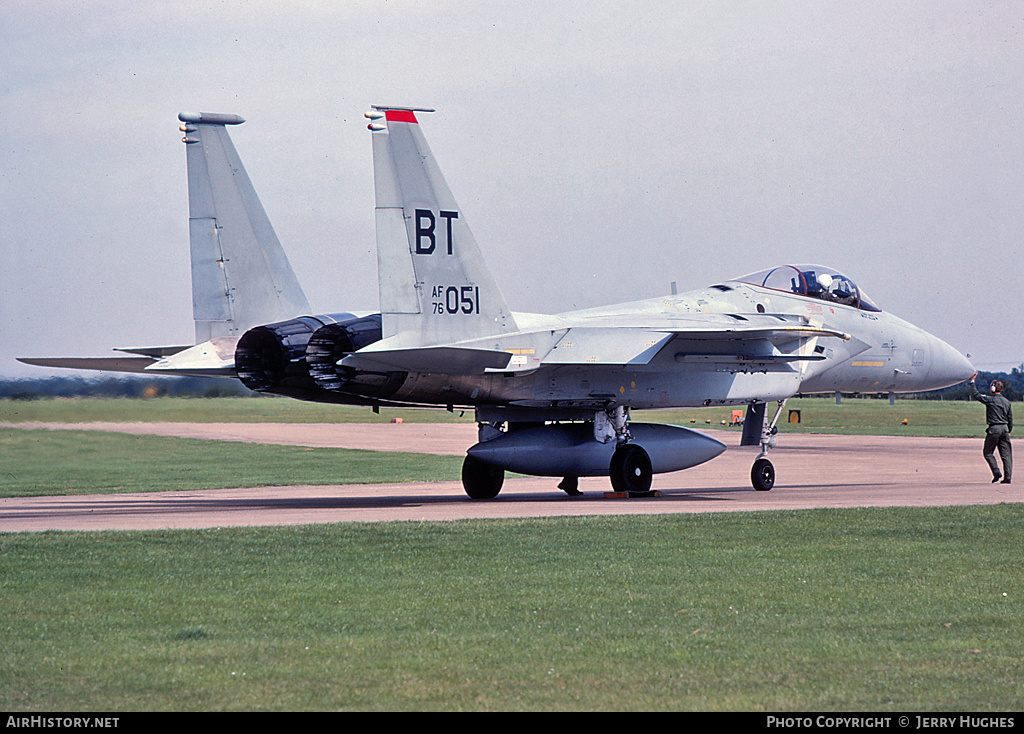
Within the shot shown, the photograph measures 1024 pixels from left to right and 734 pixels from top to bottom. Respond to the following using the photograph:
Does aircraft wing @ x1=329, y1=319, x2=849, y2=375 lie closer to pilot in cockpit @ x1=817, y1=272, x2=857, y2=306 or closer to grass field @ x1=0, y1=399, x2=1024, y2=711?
pilot in cockpit @ x1=817, y1=272, x2=857, y2=306

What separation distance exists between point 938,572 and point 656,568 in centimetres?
232

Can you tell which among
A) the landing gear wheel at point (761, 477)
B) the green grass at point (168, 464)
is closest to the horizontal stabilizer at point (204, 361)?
the green grass at point (168, 464)

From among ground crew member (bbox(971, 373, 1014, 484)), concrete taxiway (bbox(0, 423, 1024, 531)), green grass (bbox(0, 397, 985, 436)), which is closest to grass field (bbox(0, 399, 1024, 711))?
concrete taxiway (bbox(0, 423, 1024, 531))

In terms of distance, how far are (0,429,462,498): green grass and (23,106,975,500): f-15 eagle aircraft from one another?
1516 mm

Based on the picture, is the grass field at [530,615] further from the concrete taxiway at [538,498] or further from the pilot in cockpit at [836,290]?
the pilot in cockpit at [836,290]

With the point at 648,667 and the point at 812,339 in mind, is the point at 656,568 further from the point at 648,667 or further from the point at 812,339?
the point at 812,339

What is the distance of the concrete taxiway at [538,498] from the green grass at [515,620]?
2.54m

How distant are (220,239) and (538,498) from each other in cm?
658

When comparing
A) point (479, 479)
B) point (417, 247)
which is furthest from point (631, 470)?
point (417, 247)

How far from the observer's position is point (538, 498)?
64.6ft

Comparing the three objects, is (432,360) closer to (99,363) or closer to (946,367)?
(99,363)
